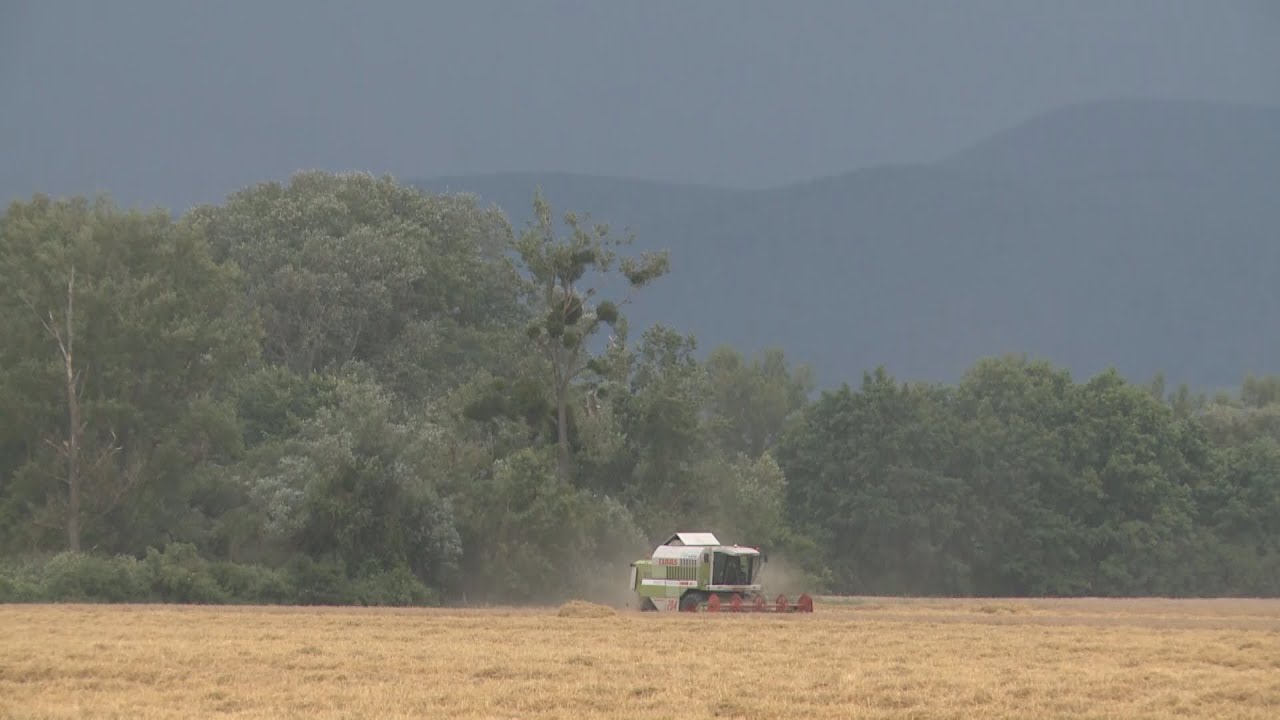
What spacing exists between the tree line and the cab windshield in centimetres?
1296

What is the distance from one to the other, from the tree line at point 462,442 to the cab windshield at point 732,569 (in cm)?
1296

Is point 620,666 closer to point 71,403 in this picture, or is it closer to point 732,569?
point 732,569

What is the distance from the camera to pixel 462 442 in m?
70.6

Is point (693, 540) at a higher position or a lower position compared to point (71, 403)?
lower

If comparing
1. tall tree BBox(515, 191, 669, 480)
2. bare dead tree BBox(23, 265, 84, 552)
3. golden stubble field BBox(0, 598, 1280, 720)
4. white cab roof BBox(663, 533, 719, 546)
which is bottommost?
golden stubble field BBox(0, 598, 1280, 720)

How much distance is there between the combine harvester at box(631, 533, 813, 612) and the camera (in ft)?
177

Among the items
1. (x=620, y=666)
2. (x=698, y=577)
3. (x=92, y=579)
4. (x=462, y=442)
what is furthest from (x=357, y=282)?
(x=620, y=666)

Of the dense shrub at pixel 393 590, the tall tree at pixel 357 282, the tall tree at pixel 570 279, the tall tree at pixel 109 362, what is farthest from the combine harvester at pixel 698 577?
the tall tree at pixel 357 282

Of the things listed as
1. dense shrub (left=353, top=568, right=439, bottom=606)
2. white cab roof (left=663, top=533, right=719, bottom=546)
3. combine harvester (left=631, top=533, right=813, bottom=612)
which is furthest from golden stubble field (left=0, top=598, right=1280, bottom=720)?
dense shrub (left=353, top=568, right=439, bottom=606)

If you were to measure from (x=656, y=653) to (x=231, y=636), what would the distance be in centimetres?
1085

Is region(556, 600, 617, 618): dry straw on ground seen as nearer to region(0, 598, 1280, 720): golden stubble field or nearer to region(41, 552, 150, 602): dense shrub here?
region(0, 598, 1280, 720): golden stubble field

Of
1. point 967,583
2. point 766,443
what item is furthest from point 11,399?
point 766,443

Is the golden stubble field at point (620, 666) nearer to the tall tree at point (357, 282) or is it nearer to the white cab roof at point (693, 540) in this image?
the white cab roof at point (693, 540)

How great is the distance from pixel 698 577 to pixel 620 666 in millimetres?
23128
